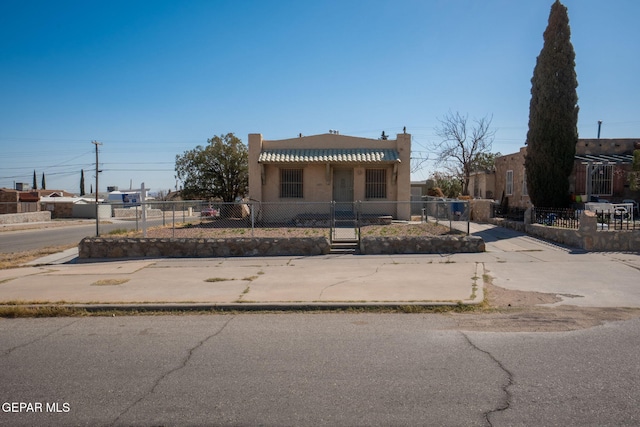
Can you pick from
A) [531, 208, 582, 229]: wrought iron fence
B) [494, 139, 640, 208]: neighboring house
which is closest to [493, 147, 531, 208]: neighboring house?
[494, 139, 640, 208]: neighboring house

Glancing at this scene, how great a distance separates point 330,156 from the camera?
20359 millimetres

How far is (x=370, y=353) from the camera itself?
17.5 feet

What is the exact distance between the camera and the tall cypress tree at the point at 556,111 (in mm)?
19141

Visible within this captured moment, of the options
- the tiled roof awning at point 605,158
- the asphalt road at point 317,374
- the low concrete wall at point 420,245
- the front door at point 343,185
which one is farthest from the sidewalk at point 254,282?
the tiled roof awning at point 605,158

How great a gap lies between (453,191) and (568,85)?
2027 centimetres

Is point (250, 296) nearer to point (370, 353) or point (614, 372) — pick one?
Result: point (370, 353)

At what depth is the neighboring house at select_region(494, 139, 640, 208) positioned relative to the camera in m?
21.1

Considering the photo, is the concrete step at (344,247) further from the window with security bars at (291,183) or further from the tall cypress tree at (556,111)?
the tall cypress tree at (556,111)

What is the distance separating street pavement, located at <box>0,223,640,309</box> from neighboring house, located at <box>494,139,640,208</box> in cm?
918

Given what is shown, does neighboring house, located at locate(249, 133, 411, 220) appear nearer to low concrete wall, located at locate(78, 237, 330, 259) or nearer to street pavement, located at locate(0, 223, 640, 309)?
low concrete wall, located at locate(78, 237, 330, 259)

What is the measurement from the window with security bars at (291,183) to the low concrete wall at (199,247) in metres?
7.77

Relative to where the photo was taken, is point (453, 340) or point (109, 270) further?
point (109, 270)

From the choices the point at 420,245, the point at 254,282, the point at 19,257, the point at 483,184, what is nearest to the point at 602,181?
the point at 483,184

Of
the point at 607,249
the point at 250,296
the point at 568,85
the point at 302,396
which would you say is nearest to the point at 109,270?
the point at 250,296
